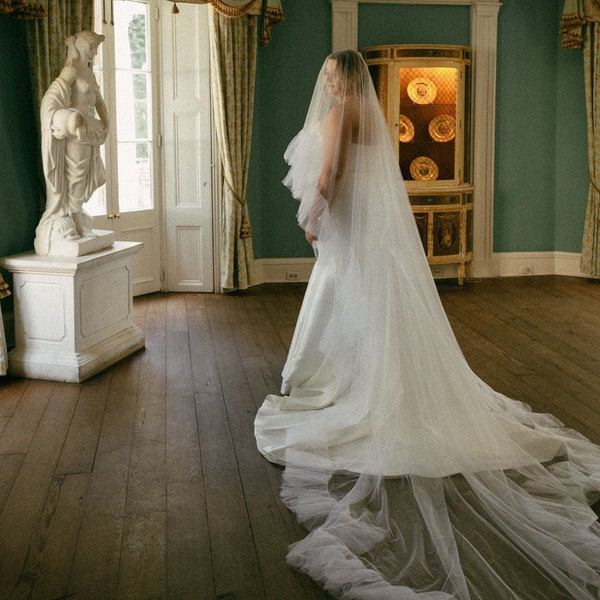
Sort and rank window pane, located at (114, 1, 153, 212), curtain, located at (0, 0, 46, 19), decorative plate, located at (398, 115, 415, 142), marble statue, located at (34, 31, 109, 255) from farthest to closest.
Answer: decorative plate, located at (398, 115, 415, 142), window pane, located at (114, 1, 153, 212), marble statue, located at (34, 31, 109, 255), curtain, located at (0, 0, 46, 19)

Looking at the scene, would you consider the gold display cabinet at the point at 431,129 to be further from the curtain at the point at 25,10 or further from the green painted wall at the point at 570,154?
the curtain at the point at 25,10

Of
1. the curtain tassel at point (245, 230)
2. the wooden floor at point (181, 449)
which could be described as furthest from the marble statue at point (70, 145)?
the curtain tassel at point (245, 230)

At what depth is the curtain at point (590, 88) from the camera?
25.1 feet

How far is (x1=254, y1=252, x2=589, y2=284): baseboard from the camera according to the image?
812cm

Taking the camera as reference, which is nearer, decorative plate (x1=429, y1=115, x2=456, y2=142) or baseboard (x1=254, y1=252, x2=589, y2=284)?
decorative plate (x1=429, y1=115, x2=456, y2=142)

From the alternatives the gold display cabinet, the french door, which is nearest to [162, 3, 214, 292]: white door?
the french door

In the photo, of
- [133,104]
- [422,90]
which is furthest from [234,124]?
[422,90]

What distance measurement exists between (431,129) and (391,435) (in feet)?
15.6

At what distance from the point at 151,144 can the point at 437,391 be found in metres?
4.43

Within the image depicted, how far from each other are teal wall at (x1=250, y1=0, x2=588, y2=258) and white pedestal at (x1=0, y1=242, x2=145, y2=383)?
2.98 m

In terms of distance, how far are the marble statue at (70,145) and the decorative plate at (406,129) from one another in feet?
10.6

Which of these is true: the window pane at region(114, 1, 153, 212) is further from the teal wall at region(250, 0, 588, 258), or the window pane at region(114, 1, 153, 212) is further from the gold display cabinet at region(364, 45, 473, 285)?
the gold display cabinet at region(364, 45, 473, 285)

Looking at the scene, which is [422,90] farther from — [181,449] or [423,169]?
[181,449]

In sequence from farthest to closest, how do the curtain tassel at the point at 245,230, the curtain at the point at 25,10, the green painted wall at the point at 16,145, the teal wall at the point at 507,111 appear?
the teal wall at the point at 507,111 < the curtain tassel at the point at 245,230 < the green painted wall at the point at 16,145 < the curtain at the point at 25,10
